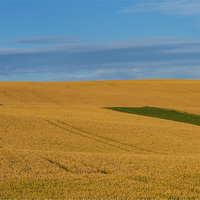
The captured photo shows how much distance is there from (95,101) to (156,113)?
10.8 m

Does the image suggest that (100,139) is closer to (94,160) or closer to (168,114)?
(94,160)

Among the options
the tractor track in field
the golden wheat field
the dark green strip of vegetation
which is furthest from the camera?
the dark green strip of vegetation

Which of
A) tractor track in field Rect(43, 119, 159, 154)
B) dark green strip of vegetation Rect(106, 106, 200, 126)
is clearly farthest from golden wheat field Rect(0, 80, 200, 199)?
dark green strip of vegetation Rect(106, 106, 200, 126)

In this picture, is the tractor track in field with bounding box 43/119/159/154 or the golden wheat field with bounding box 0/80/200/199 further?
the tractor track in field with bounding box 43/119/159/154

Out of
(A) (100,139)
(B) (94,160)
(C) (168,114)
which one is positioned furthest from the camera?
(C) (168,114)

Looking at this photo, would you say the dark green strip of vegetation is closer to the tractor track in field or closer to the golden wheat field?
the golden wheat field

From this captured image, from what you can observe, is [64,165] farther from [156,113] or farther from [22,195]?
[156,113]

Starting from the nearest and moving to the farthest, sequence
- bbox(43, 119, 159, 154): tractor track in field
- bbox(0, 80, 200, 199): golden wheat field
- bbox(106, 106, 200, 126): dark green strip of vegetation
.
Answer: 1. bbox(0, 80, 200, 199): golden wheat field
2. bbox(43, 119, 159, 154): tractor track in field
3. bbox(106, 106, 200, 126): dark green strip of vegetation

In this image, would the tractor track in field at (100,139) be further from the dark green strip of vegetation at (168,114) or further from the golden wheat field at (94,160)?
the dark green strip of vegetation at (168,114)

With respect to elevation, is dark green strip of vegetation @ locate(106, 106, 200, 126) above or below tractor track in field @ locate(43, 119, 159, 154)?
above

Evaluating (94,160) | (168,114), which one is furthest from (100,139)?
(168,114)

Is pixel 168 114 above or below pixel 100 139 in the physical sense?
above

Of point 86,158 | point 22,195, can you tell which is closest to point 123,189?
point 22,195

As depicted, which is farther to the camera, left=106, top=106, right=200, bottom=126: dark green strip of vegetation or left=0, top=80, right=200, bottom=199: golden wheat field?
left=106, top=106, right=200, bottom=126: dark green strip of vegetation
